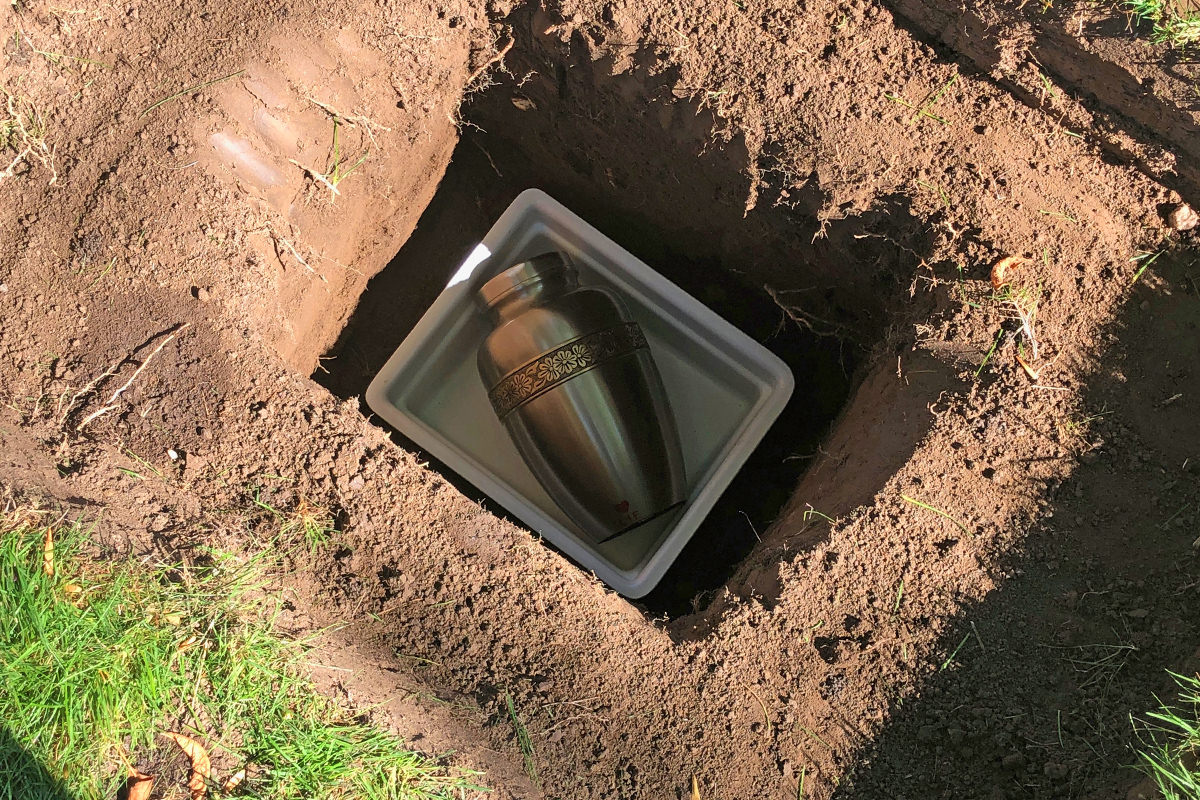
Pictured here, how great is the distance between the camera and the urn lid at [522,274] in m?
2.10

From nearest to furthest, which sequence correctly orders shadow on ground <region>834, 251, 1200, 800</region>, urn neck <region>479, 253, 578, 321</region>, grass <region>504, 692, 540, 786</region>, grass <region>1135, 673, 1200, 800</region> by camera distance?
grass <region>1135, 673, 1200, 800</region>, shadow on ground <region>834, 251, 1200, 800</region>, grass <region>504, 692, 540, 786</region>, urn neck <region>479, 253, 578, 321</region>

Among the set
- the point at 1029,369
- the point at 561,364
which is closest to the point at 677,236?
the point at 561,364

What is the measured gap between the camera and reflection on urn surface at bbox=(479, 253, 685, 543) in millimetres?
2031

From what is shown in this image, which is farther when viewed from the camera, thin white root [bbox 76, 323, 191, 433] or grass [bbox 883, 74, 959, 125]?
grass [bbox 883, 74, 959, 125]

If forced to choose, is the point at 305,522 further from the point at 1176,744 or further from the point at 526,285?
the point at 1176,744

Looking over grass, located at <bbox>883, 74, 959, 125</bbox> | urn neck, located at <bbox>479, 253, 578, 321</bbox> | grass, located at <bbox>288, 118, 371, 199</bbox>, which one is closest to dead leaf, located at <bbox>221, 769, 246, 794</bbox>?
urn neck, located at <bbox>479, 253, 578, 321</bbox>

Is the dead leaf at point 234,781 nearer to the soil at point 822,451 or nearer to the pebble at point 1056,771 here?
the soil at point 822,451

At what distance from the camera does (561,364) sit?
2016mm

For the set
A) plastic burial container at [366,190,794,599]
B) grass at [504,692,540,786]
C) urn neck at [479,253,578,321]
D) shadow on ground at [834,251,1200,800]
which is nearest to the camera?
shadow on ground at [834,251,1200,800]

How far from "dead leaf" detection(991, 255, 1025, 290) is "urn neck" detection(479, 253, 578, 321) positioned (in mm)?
1085

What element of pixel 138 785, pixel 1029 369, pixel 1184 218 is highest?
pixel 1184 218

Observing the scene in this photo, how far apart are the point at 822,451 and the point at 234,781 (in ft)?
5.83

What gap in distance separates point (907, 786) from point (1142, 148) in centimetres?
167

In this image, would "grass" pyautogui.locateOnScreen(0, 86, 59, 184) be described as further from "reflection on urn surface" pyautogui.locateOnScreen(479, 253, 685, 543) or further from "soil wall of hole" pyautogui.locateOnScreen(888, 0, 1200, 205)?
"soil wall of hole" pyautogui.locateOnScreen(888, 0, 1200, 205)
